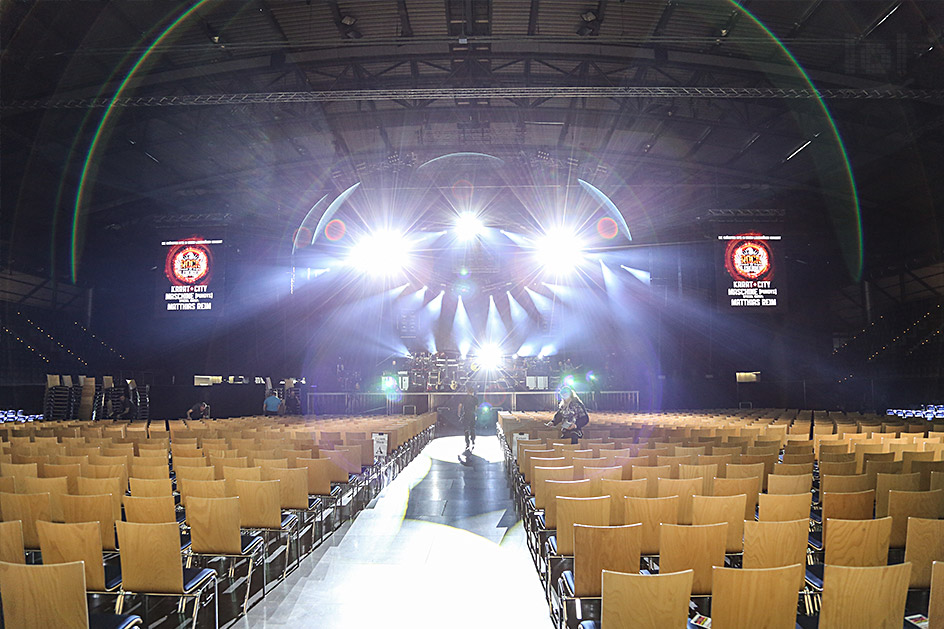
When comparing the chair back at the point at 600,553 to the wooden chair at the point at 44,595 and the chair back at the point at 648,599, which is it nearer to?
the chair back at the point at 648,599

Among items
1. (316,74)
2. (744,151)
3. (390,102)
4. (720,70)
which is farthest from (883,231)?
(316,74)

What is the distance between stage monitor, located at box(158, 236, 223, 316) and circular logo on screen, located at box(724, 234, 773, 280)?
1329 centimetres

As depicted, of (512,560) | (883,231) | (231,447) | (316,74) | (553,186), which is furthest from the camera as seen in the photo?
(883,231)

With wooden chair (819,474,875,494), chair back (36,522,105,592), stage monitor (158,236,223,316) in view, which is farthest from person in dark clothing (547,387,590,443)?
stage monitor (158,236,223,316)

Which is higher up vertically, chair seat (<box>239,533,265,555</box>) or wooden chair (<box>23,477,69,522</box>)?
wooden chair (<box>23,477,69,522</box>)

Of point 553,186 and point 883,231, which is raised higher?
point 553,186

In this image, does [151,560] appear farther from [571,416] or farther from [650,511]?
[571,416]

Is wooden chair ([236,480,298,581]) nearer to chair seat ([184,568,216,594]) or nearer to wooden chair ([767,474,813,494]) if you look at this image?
chair seat ([184,568,216,594])

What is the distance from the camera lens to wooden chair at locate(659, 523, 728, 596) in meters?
2.82

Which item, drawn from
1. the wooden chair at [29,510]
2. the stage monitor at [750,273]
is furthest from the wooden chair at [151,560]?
the stage monitor at [750,273]

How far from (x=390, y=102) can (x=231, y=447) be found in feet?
28.2

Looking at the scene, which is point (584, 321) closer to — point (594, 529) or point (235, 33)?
point (235, 33)

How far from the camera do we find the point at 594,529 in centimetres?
287

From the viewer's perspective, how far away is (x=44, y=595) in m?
2.30
